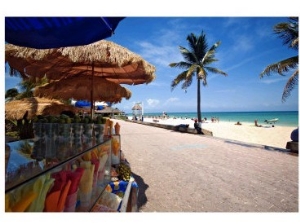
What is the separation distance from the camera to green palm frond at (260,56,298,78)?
9992mm

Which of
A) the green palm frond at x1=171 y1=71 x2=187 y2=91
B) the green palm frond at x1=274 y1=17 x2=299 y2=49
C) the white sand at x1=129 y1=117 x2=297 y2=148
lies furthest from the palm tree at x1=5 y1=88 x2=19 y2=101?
the green palm frond at x1=274 y1=17 x2=299 y2=49

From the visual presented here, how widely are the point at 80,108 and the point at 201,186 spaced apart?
8211 millimetres

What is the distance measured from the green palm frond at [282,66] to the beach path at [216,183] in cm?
488

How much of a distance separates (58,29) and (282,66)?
10742mm

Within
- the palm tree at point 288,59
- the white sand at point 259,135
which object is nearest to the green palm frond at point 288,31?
the palm tree at point 288,59

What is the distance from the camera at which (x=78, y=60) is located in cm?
335

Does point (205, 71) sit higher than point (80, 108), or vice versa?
point (205, 71)

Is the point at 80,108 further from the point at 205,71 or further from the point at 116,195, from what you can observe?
the point at 205,71

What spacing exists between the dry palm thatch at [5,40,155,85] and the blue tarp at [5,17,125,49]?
117 cm

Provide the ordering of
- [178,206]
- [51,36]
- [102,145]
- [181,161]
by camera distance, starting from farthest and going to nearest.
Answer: [181,161] < [178,206] < [102,145] < [51,36]

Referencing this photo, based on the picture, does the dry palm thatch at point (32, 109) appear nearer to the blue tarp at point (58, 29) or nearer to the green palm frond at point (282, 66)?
the blue tarp at point (58, 29)
